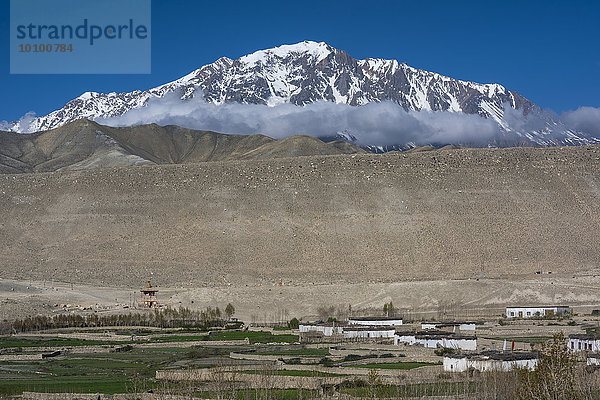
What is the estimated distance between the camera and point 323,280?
267ft

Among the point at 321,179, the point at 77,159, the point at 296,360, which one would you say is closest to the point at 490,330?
the point at 296,360

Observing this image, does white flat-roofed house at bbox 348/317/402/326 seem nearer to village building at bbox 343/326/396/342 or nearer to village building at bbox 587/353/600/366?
village building at bbox 343/326/396/342

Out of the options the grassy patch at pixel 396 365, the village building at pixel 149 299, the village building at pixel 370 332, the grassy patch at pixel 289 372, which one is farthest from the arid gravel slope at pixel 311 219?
the grassy patch at pixel 289 372

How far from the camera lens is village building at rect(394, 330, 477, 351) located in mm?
41844

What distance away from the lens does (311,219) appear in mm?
95875

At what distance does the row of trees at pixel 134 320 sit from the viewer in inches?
2288

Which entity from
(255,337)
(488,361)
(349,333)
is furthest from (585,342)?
Answer: (255,337)

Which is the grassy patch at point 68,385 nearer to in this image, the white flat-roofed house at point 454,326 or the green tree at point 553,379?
the green tree at point 553,379

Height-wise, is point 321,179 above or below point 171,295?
above

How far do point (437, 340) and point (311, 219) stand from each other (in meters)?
52.7

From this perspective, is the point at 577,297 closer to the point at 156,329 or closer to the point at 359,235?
the point at 359,235

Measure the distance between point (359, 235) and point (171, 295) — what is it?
25.9 metres

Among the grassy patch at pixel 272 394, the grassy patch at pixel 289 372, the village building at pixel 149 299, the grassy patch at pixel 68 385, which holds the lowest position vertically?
the grassy patch at pixel 272 394

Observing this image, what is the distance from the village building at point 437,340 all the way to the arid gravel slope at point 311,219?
34121mm
